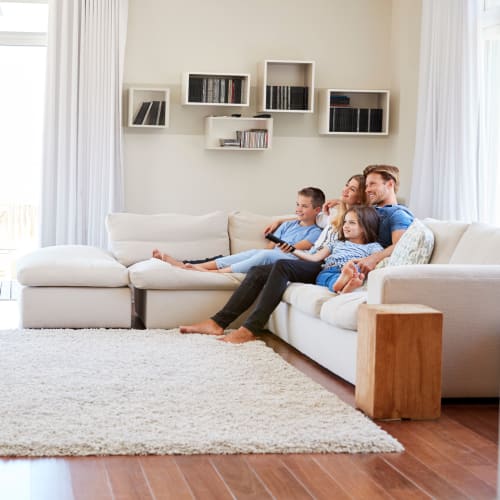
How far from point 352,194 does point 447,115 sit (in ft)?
4.08

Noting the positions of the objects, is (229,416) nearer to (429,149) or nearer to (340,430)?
(340,430)

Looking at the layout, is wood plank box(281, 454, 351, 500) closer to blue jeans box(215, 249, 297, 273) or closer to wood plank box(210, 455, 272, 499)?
wood plank box(210, 455, 272, 499)

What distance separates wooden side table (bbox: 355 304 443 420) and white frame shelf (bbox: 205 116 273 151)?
3906 mm

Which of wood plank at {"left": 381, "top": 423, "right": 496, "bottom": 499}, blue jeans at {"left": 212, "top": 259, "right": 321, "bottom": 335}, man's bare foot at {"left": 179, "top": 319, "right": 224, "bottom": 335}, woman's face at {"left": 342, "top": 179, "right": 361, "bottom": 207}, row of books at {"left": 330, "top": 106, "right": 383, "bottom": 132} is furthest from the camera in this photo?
row of books at {"left": 330, "top": 106, "right": 383, "bottom": 132}

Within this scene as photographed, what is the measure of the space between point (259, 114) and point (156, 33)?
1052mm


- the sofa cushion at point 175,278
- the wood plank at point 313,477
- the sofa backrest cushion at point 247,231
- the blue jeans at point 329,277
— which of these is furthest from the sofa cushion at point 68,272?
the wood plank at point 313,477

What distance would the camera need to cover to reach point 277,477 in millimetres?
2842

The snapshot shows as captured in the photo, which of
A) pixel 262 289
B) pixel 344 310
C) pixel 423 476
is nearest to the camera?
pixel 423 476

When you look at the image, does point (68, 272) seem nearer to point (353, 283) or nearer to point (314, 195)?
point (314, 195)

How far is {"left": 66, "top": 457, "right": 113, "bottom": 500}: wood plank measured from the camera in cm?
266

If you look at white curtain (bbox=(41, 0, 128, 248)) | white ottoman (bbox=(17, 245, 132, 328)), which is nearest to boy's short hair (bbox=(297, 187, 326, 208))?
white ottoman (bbox=(17, 245, 132, 328))

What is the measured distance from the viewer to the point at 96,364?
4508 mm

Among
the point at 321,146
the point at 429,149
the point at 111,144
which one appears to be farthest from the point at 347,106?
the point at 111,144

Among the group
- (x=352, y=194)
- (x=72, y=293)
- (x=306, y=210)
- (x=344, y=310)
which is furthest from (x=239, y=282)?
(x=344, y=310)
